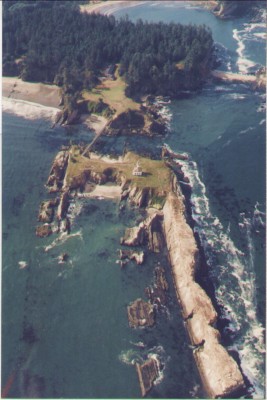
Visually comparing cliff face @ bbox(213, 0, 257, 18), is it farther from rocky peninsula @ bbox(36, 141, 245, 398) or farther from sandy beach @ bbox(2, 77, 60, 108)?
rocky peninsula @ bbox(36, 141, 245, 398)

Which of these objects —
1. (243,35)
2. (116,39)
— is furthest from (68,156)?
(243,35)

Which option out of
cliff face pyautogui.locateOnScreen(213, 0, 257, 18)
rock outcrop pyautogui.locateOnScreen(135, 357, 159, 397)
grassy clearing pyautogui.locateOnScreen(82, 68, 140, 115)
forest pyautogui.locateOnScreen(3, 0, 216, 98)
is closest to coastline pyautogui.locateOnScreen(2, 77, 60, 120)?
forest pyautogui.locateOnScreen(3, 0, 216, 98)

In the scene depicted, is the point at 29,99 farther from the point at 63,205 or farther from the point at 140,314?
the point at 140,314

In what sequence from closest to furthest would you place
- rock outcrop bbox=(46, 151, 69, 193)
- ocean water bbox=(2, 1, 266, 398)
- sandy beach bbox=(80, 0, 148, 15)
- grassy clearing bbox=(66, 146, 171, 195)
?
ocean water bbox=(2, 1, 266, 398), grassy clearing bbox=(66, 146, 171, 195), rock outcrop bbox=(46, 151, 69, 193), sandy beach bbox=(80, 0, 148, 15)

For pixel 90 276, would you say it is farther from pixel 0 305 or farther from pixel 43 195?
pixel 43 195

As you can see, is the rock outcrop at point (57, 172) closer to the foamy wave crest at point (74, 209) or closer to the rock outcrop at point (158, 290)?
the foamy wave crest at point (74, 209)
